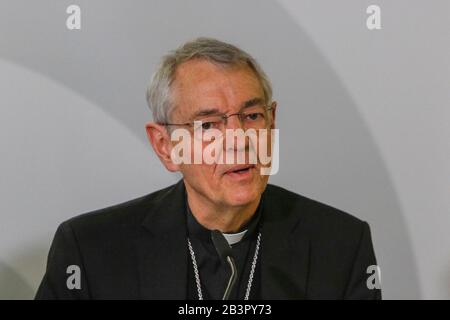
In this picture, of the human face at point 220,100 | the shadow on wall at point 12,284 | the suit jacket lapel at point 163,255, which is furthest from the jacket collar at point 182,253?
the shadow on wall at point 12,284

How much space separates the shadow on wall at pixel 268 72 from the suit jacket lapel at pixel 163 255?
0.22m

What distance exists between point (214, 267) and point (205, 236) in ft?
0.25

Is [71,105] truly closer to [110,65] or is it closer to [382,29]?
[110,65]

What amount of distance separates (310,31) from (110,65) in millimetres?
502

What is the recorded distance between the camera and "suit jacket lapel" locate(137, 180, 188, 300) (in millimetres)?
1540

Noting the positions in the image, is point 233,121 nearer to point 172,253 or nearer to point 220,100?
point 220,100

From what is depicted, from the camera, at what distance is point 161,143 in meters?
1.57

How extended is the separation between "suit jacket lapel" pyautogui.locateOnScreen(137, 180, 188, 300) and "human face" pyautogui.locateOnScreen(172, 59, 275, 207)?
128 mm

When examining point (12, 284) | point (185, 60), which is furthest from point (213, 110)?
point (12, 284)

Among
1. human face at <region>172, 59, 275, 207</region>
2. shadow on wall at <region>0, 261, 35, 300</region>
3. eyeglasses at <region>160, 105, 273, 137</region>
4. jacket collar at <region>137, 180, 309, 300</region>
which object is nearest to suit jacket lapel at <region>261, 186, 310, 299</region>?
jacket collar at <region>137, 180, 309, 300</region>

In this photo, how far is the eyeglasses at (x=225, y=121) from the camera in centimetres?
147

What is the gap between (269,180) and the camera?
1659 mm

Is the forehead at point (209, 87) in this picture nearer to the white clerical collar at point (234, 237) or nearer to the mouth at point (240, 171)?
the mouth at point (240, 171)
